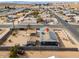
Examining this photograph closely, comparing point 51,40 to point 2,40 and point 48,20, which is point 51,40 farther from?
point 48,20

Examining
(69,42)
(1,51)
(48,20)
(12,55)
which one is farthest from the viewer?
(48,20)

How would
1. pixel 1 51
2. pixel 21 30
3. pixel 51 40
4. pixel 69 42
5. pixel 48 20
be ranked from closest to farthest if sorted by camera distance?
pixel 1 51, pixel 51 40, pixel 69 42, pixel 21 30, pixel 48 20

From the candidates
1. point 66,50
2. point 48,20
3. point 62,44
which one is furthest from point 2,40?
point 48,20

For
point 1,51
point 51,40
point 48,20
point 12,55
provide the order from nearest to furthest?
point 12,55
point 1,51
point 51,40
point 48,20

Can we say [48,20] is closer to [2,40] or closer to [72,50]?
[2,40]

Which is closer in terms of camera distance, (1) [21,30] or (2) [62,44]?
(2) [62,44]

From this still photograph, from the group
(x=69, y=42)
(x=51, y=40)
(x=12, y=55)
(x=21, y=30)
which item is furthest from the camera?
(x=21, y=30)

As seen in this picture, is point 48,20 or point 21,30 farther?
point 48,20

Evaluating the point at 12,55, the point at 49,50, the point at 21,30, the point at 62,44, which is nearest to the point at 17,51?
the point at 12,55
